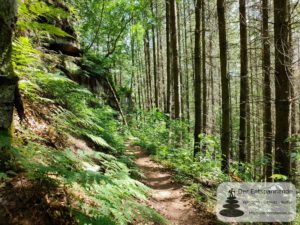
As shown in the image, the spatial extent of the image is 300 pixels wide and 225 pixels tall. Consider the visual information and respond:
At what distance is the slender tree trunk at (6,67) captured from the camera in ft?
9.05

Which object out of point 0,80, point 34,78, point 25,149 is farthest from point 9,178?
point 34,78

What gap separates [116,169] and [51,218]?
1.91 metres

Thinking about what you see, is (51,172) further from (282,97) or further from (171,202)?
(282,97)

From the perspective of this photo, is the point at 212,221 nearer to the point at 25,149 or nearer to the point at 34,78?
the point at 25,149

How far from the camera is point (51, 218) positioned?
7.85 ft

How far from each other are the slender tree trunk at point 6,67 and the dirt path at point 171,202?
2.60 m

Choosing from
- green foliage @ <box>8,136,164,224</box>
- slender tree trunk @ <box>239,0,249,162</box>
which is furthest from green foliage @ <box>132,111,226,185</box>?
green foliage @ <box>8,136,164,224</box>

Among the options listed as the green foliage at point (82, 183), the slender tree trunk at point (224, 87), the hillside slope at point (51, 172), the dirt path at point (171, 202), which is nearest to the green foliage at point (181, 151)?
the slender tree trunk at point (224, 87)

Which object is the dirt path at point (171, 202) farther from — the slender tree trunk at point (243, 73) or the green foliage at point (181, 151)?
the slender tree trunk at point (243, 73)

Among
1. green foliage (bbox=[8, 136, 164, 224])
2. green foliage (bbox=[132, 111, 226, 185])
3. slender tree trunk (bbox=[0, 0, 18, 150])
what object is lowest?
green foliage (bbox=[132, 111, 226, 185])

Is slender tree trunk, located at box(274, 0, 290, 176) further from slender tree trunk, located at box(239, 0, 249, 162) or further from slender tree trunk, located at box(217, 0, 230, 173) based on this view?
slender tree trunk, located at box(239, 0, 249, 162)

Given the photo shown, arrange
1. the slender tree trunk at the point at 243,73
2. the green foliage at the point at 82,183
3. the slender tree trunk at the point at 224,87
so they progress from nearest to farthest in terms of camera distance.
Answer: the green foliage at the point at 82,183 → the slender tree trunk at the point at 224,87 → the slender tree trunk at the point at 243,73

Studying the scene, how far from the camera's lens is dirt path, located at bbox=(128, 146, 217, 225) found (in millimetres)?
4834

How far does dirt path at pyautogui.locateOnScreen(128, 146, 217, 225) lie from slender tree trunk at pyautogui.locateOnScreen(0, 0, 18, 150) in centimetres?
260
